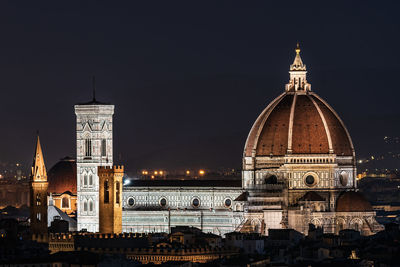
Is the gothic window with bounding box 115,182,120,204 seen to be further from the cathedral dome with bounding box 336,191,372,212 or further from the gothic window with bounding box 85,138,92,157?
the cathedral dome with bounding box 336,191,372,212

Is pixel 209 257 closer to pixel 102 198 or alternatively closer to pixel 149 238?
pixel 149 238

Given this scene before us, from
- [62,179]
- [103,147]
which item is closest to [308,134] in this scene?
[103,147]

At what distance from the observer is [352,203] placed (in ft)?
513

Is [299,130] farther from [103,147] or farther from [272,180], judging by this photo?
[103,147]

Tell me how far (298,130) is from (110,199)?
19.0 meters

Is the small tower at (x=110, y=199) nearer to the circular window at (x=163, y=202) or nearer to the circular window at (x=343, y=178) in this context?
the circular window at (x=163, y=202)

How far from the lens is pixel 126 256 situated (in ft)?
404

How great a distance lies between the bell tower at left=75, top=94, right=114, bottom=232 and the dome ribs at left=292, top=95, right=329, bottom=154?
17374mm

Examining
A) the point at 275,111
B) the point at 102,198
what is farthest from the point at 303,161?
the point at 102,198

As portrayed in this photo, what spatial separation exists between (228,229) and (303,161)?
8928 mm

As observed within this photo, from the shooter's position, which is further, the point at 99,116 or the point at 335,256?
the point at 99,116

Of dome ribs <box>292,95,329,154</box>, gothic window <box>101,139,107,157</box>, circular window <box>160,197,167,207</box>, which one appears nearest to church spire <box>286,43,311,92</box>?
dome ribs <box>292,95,329,154</box>

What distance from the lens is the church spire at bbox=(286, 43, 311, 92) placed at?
16338 cm

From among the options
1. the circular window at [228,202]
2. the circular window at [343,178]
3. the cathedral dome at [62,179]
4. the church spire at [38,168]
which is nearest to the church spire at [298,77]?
the circular window at [343,178]
